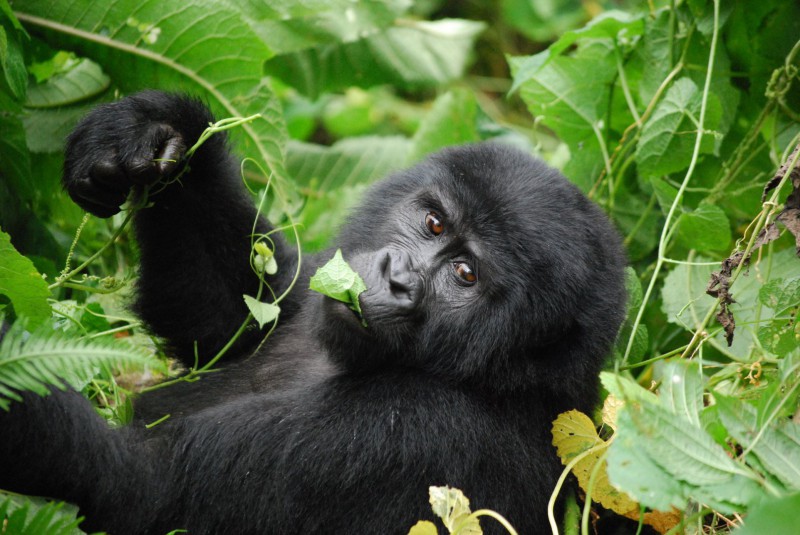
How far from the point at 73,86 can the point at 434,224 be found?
1930 millimetres

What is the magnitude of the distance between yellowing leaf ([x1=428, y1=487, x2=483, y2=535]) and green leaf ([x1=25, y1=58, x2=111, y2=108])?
257 cm

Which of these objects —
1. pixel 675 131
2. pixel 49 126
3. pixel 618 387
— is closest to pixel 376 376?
pixel 618 387

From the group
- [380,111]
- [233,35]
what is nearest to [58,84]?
[233,35]

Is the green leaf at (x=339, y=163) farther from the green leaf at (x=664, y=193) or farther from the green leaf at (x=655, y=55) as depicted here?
the green leaf at (x=664, y=193)

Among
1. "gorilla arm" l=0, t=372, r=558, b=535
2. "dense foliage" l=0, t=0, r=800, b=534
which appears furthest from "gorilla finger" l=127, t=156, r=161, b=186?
"gorilla arm" l=0, t=372, r=558, b=535

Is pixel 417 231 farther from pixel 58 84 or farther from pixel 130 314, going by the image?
pixel 58 84

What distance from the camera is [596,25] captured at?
14.0 ft

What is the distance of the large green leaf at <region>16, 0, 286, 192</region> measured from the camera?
12.6 feet

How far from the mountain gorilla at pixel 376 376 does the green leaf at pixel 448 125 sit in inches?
69.6

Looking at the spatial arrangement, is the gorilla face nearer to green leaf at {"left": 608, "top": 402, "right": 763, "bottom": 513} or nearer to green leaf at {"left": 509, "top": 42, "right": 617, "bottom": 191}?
green leaf at {"left": 608, "top": 402, "right": 763, "bottom": 513}

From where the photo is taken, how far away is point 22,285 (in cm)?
271

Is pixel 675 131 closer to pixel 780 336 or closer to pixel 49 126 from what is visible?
pixel 780 336

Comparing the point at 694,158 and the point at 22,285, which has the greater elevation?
the point at 22,285

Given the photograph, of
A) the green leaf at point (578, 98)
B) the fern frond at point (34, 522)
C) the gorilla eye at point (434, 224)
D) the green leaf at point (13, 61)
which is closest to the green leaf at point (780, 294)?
the gorilla eye at point (434, 224)
